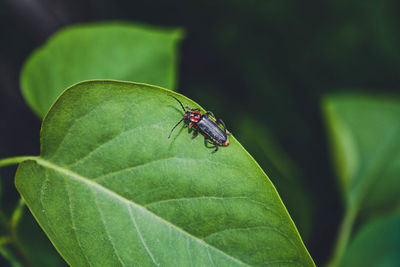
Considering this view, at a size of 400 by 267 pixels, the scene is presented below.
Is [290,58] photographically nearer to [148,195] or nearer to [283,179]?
[283,179]

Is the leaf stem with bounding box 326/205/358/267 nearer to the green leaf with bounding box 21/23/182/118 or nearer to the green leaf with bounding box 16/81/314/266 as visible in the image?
the green leaf with bounding box 16/81/314/266

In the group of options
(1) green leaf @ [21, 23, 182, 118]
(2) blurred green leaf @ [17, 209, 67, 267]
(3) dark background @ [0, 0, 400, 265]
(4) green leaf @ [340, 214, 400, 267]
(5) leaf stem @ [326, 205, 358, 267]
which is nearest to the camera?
(1) green leaf @ [21, 23, 182, 118]

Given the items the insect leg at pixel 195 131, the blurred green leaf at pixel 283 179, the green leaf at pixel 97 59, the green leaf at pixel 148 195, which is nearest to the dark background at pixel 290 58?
the blurred green leaf at pixel 283 179

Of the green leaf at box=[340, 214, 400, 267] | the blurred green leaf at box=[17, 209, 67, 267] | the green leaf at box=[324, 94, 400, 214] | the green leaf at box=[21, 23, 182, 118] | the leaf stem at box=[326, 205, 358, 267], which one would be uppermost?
the green leaf at box=[21, 23, 182, 118]

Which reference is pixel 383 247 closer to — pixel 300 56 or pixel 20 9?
pixel 300 56

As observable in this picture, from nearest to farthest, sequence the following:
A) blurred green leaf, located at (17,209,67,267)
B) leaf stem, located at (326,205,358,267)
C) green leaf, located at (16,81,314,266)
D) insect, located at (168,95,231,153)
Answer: green leaf, located at (16,81,314,266), insect, located at (168,95,231,153), leaf stem, located at (326,205,358,267), blurred green leaf, located at (17,209,67,267)

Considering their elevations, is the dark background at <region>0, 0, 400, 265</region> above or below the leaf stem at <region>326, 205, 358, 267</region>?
above

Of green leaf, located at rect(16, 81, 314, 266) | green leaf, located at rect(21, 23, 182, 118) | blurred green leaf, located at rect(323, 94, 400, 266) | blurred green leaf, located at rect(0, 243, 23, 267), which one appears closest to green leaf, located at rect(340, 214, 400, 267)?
blurred green leaf, located at rect(323, 94, 400, 266)
